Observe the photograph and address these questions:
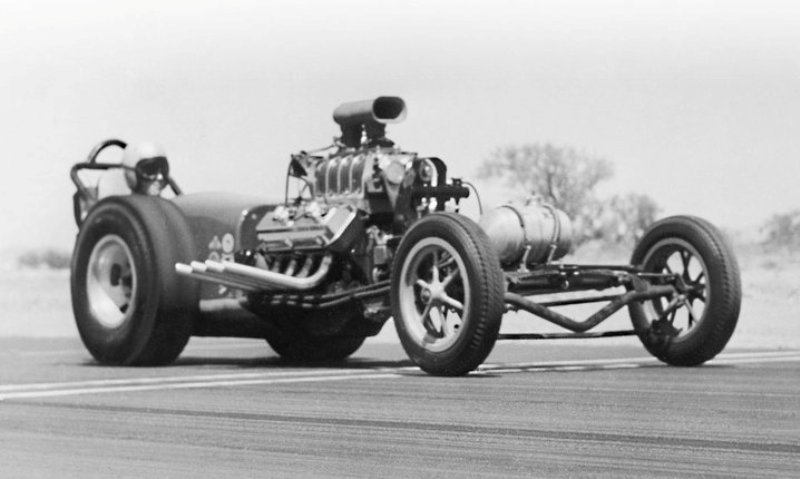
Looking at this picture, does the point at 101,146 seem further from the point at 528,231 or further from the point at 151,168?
the point at 528,231

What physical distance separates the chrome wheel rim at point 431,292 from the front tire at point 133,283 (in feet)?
7.94

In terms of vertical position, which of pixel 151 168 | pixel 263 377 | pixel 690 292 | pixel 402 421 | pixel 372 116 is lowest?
pixel 263 377

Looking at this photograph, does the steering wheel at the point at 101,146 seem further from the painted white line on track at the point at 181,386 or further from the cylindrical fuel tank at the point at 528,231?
the painted white line on track at the point at 181,386

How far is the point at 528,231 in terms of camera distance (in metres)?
11.5

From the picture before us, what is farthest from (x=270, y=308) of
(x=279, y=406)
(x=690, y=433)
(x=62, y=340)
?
(x=62, y=340)

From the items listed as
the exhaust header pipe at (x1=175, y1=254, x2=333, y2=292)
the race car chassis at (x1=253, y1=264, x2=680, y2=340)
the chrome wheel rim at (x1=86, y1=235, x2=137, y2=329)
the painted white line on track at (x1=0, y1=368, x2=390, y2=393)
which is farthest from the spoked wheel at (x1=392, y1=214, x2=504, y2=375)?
the chrome wheel rim at (x1=86, y1=235, x2=137, y2=329)

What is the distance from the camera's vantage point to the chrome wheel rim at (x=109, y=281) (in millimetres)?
12789

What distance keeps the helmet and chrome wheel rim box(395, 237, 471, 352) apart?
3.76 meters

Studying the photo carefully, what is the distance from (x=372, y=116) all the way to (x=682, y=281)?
2.66m

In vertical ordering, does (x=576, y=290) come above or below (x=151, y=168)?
below

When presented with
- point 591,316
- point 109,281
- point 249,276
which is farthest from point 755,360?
point 109,281

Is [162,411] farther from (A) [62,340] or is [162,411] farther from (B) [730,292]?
(A) [62,340]

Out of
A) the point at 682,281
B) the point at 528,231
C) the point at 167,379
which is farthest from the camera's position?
the point at 682,281

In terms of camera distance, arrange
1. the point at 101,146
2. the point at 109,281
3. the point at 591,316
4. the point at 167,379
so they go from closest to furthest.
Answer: the point at 167,379
the point at 591,316
the point at 109,281
the point at 101,146
